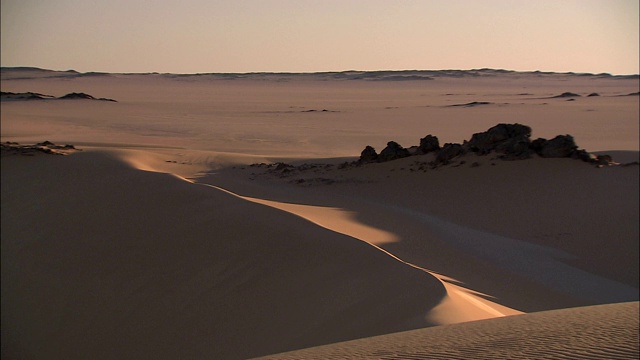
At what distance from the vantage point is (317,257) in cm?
862

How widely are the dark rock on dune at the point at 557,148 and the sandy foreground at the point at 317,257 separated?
1.55ft

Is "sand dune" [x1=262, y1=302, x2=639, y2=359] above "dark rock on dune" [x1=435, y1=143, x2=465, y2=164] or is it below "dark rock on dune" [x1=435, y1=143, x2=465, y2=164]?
below

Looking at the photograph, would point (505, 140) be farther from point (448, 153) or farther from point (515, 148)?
point (448, 153)

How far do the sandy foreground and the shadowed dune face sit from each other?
0.03 metres

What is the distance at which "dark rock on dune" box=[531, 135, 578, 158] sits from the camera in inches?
613

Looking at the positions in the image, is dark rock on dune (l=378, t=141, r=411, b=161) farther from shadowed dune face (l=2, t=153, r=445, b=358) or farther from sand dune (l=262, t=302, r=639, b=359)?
sand dune (l=262, t=302, r=639, b=359)

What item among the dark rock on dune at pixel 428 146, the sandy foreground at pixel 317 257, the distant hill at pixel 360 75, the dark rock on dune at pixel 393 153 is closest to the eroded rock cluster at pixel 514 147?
the dark rock on dune at pixel 428 146

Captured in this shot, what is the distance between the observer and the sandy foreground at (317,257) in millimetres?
6605

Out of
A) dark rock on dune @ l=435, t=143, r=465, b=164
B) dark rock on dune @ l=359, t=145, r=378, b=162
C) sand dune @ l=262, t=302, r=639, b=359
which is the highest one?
dark rock on dune @ l=435, t=143, r=465, b=164

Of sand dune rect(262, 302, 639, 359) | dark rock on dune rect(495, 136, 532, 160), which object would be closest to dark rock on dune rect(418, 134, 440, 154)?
dark rock on dune rect(495, 136, 532, 160)

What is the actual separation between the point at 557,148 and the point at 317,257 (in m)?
8.70

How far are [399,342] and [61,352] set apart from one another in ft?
13.8

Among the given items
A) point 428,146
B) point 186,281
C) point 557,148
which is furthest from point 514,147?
point 186,281

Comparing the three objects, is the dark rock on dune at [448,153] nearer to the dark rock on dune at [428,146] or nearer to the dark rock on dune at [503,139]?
the dark rock on dune at [503,139]
